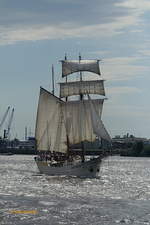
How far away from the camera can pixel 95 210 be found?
199 feet

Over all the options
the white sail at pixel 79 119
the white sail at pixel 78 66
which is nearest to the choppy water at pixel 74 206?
the white sail at pixel 79 119

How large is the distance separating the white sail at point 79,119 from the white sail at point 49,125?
5.20ft

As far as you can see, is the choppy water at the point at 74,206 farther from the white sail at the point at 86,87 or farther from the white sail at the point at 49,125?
the white sail at the point at 86,87

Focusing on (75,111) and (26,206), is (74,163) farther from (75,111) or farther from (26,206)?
(26,206)

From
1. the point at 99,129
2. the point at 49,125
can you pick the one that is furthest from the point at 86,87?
the point at 99,129

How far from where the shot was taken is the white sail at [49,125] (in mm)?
132125

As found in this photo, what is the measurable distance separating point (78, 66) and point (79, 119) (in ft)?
51.0

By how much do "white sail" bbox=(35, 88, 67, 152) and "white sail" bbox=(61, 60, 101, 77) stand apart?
11765 mm

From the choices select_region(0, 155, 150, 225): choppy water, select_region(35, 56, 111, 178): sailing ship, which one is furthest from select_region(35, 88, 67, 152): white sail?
select_region(0, 155, 150, 225): choppy water

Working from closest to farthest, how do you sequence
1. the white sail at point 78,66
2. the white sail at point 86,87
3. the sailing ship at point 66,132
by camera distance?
the sailing ship at point 66,132, the white sail at point 86,87, the white sail at point 78,66

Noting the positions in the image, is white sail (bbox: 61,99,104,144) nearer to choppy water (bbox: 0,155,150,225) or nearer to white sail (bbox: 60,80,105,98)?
white sail (bbox: 60,80,105,98)

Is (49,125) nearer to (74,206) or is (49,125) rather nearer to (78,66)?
(78,66)

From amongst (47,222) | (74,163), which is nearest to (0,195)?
(47,222)

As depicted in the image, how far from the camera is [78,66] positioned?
471 feet
